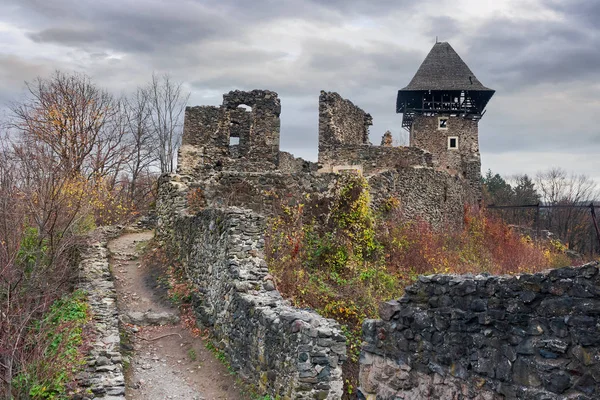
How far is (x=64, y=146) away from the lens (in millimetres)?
22922

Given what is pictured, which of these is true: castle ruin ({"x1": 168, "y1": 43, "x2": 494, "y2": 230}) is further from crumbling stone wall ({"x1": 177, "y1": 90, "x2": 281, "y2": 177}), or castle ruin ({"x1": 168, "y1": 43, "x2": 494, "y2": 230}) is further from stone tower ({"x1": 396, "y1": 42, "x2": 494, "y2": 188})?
stone tower ({"x1": 396, "y1": 42, "x2": 494, "y2": 188})

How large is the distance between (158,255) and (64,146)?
11.7 meters

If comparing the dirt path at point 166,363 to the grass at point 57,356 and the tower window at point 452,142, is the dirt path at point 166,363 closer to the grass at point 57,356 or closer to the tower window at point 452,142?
the grass at point 57,356

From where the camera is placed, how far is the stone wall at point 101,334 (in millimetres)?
7711

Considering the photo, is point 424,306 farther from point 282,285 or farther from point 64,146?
point 64,146

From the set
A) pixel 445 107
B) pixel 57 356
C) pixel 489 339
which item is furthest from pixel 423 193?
pixel 445 107

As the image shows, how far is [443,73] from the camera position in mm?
38125

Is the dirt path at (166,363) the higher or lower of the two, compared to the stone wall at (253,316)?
lower

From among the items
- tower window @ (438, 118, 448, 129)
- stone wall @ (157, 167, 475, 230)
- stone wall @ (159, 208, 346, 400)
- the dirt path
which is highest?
tower window @ (438, 118, 448, 129)

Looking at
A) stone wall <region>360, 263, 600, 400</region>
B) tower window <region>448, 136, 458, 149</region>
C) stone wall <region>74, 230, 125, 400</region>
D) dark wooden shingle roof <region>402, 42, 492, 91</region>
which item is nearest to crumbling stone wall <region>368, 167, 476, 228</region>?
stone wall <region>74, 230, 125, 400</region>

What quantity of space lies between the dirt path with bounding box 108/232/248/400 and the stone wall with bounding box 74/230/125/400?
0.40m

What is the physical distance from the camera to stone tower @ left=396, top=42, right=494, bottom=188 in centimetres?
3584

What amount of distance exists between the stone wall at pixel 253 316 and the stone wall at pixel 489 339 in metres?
1.16

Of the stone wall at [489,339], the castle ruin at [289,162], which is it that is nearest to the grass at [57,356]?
the castle ruin at [289,162]
